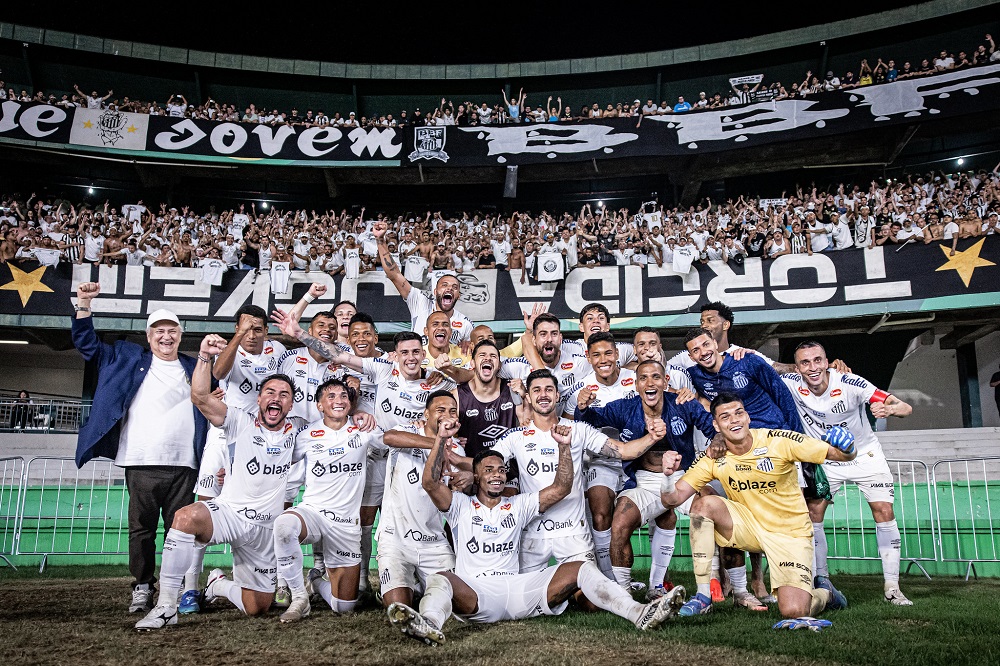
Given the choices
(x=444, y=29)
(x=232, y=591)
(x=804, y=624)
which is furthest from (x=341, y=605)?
(x=444, y=29)

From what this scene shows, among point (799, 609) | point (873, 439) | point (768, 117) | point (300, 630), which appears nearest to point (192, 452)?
point (300, 630)

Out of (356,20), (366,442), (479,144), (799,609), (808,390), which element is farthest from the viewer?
(356,20)

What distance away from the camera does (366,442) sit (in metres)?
7.00

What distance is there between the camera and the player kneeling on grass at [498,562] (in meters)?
5.70

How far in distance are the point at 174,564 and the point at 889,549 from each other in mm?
6633

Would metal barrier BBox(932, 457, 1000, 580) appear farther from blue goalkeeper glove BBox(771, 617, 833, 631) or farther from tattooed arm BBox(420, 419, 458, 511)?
tattooed arm BBox(420, 419, 458, 511)

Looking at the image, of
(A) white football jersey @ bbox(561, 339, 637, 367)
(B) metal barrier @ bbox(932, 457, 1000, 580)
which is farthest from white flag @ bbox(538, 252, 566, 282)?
(B) metal barrier @ bbox(932, 457, 1000, 580)

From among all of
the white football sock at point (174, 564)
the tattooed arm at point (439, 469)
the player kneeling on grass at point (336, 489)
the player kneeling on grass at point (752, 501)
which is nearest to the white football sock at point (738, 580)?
the player kneeling on grass at point (752, 501)

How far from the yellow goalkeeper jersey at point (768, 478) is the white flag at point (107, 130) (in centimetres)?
1923

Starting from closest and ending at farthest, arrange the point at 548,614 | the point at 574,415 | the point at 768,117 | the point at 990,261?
the point at 548,614, the point at 574,415, the point at 990,261, the point at 768,117

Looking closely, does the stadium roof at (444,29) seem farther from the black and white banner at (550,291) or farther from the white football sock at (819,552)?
the white football sock at (819,552)

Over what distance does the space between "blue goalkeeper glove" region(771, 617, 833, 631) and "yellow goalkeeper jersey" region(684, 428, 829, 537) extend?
32.2 inches

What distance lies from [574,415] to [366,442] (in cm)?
206

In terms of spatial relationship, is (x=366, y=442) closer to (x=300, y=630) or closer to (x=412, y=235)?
(x=300, y=630)
